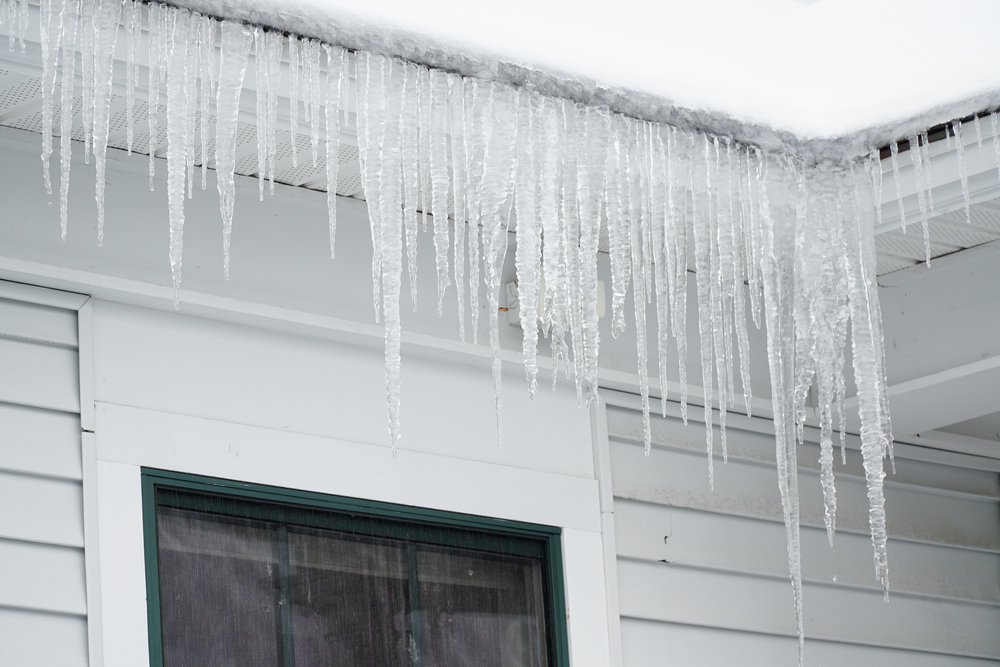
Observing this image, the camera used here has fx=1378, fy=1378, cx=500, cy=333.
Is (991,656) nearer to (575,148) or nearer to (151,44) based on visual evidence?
(575,148)

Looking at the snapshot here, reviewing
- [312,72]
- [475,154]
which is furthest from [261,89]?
[475,154]

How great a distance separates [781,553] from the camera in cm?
466

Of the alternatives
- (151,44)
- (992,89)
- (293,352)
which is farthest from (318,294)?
(992,89)

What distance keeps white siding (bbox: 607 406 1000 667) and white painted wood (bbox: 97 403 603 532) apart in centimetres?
27

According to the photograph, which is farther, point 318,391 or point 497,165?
point 318,391

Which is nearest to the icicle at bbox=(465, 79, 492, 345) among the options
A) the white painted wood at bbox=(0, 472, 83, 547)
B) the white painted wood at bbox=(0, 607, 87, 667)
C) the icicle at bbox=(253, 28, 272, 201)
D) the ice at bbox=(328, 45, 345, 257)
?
the ice at bbox=(328, 45, 345, 257)

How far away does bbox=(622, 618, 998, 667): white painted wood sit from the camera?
165 inches

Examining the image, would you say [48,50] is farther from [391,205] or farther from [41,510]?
[41,510]

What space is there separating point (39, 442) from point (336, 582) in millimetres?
861

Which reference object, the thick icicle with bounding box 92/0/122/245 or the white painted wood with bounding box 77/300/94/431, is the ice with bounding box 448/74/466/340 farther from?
the white painted wood with bounding box 77/300/94/431

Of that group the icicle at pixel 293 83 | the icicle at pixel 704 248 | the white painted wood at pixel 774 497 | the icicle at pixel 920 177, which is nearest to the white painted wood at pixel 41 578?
the icicle at pixel 293 83

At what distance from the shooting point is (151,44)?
303 cm

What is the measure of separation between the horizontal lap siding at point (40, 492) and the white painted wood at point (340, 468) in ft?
0.37

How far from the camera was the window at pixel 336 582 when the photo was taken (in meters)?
3.48
